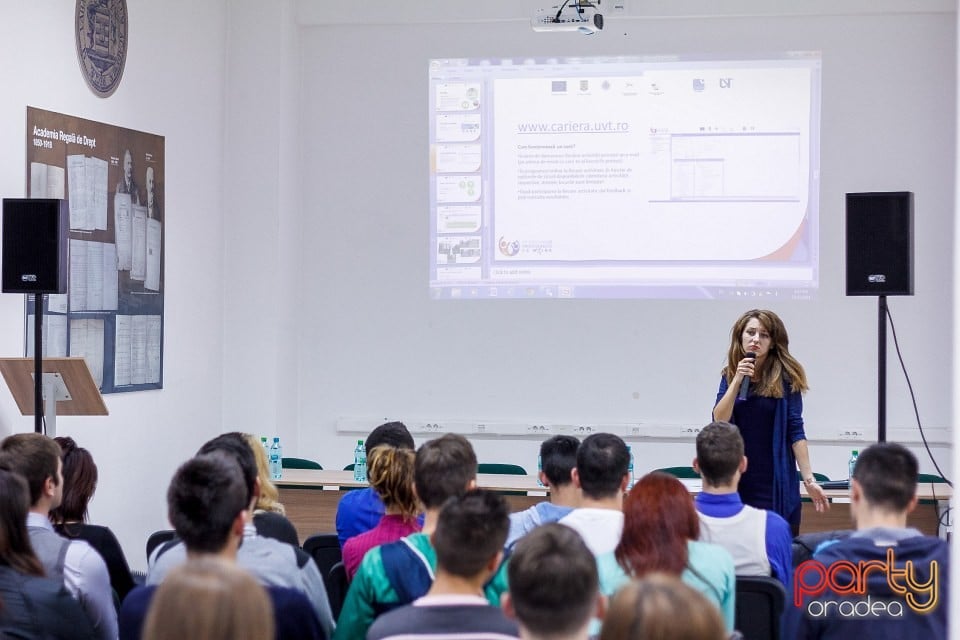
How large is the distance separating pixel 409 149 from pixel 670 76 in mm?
1748

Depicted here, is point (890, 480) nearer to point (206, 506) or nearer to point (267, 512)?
point (206, 506)

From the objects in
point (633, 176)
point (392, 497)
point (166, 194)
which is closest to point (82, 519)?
point (392, 497)

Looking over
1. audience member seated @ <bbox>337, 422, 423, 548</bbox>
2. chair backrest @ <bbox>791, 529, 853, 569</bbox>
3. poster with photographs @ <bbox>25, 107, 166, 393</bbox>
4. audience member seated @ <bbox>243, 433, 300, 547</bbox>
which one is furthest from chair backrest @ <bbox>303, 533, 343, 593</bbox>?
poster with photographs @ <bbox>25, 107, 166, 393</bbox>

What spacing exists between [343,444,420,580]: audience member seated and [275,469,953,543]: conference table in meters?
1.93

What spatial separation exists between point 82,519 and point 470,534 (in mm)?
1767

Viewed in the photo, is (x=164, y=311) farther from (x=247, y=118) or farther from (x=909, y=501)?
(x=909, y=501)

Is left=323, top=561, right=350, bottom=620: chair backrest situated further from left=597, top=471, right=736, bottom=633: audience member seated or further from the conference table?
the conference table

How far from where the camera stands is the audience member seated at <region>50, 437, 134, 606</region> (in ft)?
10.6

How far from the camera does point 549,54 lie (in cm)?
670

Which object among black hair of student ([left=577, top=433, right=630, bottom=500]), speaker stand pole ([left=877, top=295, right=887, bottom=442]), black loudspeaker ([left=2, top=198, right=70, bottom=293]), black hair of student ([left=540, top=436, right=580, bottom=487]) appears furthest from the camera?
speaker stand pole ([left=877, top=295, right=887, bottom=442])

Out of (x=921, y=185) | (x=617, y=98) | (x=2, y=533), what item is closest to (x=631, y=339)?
Result: (x=617, y=98)

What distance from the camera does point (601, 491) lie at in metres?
3.04

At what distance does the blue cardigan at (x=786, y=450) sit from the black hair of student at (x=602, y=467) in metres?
1.51

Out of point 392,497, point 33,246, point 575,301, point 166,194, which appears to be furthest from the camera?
point 575,301
